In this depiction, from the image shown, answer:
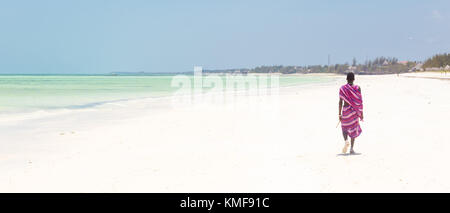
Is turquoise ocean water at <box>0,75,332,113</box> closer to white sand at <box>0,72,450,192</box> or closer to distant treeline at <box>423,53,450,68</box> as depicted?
white sand at <box>0,72,450,192</box>

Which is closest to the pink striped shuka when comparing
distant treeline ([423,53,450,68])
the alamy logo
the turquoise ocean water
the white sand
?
the white sand

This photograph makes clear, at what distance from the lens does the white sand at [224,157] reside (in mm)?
4590

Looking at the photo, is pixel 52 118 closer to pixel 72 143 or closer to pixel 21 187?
pixel 72 143

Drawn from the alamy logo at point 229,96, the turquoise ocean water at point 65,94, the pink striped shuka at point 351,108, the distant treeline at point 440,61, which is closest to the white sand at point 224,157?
the pink striped shuka at point 351,108

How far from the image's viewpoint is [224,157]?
6.01 meters

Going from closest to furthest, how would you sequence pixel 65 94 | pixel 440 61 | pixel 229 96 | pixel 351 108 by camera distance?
pixel 351 108 < pixel 229 96 < pixel 65 94 < pixel 440 61

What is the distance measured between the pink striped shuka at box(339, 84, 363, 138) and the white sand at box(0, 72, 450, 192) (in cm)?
43

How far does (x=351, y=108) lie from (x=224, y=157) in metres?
2.03

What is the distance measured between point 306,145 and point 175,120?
476 centimetres

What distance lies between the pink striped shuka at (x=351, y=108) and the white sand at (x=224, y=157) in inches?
17.0

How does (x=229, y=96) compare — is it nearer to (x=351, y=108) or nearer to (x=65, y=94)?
(x=65, y=94)

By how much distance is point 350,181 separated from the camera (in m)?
4.65

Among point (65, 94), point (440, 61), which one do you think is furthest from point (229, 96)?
point (440, 61)
